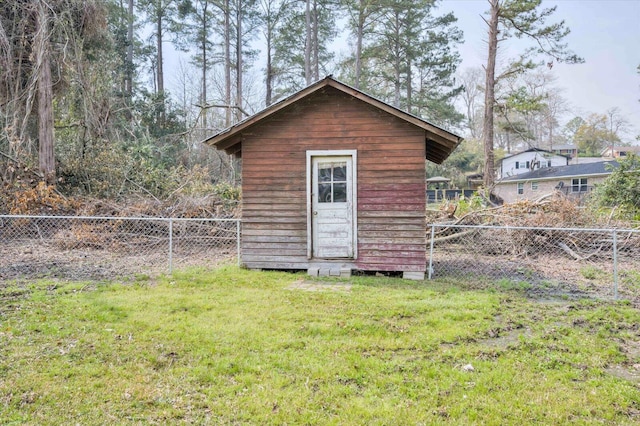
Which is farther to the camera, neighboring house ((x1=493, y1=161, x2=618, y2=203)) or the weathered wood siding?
neighboring house ((x1=493, y1=161, x2=618, y2=203))

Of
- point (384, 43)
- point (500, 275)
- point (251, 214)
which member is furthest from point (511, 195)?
point (251, 214)

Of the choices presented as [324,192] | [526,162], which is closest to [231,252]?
[324,192]

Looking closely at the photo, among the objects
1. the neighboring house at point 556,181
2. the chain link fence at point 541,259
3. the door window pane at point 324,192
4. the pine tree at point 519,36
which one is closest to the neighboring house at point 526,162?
the neighboring house at point 556,181

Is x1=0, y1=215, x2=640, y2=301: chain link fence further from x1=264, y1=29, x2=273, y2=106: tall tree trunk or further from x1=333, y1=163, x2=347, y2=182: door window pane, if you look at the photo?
x1=264, y1=29, x2=273, y2=106: tall tree trunk

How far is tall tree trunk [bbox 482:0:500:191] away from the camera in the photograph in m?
15.7

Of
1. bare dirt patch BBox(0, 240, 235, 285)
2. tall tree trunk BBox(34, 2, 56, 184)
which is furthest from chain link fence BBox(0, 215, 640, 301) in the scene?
tall tree trunk BBox(34, 2, 56, 184)

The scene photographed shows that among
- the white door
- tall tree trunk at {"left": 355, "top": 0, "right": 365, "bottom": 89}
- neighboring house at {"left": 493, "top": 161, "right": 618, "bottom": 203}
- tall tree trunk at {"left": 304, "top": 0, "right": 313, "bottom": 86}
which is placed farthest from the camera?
neighboring house at {"left": 493, "top": 161, "right": 618, "bottom": 203}

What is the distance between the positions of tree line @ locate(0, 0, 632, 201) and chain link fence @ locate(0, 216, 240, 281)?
175 centimetres

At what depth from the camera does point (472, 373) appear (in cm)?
325

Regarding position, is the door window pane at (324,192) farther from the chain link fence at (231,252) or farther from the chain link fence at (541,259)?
the chain link fence at (541,259)

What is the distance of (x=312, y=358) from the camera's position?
3.52 meters

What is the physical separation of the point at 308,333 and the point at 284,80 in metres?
23.3

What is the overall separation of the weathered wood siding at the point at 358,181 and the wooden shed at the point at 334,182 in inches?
0.7

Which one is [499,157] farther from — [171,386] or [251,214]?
[171,386]
